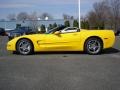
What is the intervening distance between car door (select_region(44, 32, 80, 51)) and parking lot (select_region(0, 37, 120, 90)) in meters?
1.76

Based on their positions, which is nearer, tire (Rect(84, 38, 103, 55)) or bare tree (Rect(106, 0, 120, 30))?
tire (Rect(84, 38, 103, 55))

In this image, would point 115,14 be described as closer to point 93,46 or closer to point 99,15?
point 99,15

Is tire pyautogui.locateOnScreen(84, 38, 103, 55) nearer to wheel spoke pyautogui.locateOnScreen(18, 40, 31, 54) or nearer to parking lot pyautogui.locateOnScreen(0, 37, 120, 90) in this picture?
parking lot pyautogui.locateOnScreen(0, 37, 120, 90)

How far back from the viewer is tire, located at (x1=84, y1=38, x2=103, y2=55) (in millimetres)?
11820

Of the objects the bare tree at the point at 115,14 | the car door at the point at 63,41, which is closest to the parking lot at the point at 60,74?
the car door at the point at 63,41

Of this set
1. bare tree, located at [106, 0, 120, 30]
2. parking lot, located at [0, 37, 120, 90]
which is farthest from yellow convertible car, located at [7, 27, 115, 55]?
bare tree, located at [106, 0, 120, 30]

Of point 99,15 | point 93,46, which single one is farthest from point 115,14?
point 93,46

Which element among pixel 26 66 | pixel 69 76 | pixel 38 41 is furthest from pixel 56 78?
pixel 38 41

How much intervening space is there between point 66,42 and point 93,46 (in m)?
1.03

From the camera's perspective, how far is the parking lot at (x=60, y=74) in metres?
6.38

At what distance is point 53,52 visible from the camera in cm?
1259

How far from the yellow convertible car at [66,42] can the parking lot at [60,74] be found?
176cm

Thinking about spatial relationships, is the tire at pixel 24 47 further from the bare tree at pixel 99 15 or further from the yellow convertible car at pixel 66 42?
the bare tree at pixel 99 15

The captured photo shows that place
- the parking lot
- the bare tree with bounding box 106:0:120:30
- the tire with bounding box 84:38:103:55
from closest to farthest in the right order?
1. the parking lot
2. the tire with bounding box 84:38:103:55
3. the bare tree with bounding box 106:0:120:30
